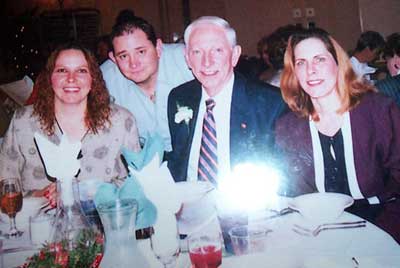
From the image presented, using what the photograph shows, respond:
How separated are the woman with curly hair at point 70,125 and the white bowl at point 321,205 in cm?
62

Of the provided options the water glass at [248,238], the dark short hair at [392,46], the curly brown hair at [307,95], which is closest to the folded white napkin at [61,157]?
the water glass at [248,238]

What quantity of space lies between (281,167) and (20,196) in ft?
3.10

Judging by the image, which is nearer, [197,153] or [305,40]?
[305,40]

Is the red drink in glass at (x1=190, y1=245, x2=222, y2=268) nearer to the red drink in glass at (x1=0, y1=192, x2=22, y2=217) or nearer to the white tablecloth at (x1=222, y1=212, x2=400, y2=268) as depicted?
the white tablecloth at (x1=222, y1=212, x2=400, y2=268)

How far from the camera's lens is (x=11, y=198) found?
1.61 m

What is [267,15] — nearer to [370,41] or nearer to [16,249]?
[370,41]

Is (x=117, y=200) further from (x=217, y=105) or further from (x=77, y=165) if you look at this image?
(x=217, y=105)

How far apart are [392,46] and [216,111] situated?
26.2 inches

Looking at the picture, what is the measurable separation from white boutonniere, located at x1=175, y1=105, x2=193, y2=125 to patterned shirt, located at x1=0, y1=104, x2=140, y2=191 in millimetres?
163

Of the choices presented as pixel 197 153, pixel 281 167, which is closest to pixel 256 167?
pixel 281 167

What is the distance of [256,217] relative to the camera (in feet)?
4.95

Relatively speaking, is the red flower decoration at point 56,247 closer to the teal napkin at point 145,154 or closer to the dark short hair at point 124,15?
the teal napkin at point 145,154

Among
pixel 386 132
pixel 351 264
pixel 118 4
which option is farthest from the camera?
pixel 118 4

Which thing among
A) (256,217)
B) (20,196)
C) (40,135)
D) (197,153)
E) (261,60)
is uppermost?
(261,60)
